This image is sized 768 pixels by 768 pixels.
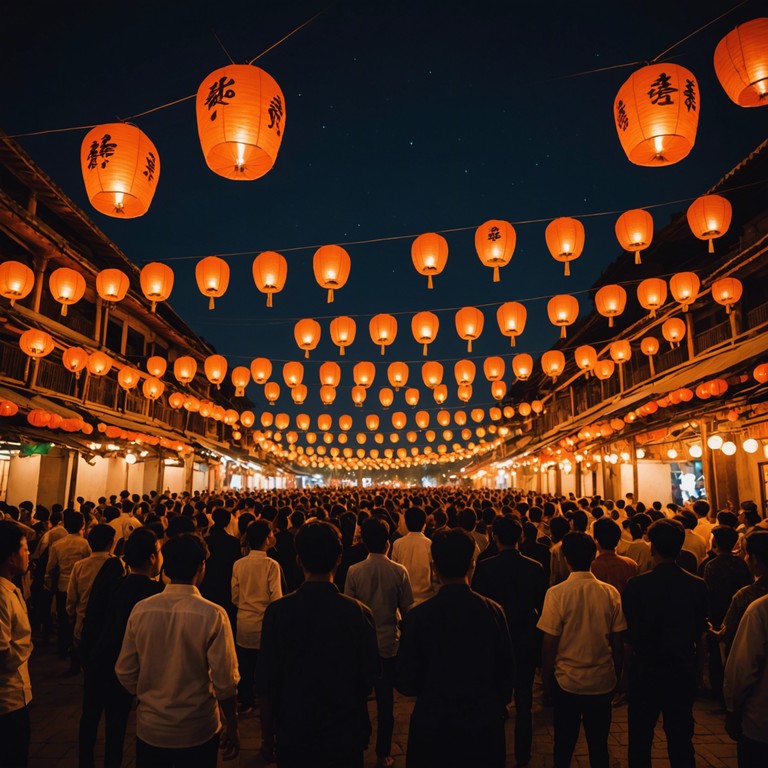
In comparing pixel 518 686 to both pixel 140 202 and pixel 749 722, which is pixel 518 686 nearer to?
pixel 749 722

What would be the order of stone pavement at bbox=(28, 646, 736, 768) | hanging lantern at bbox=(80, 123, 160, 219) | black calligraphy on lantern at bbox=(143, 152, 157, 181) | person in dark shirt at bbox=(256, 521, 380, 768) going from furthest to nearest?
black calligraphy on lantern at bbox=(143, 152, 157, 181)
hanging lantern at bbox=(80, 123, 160, 219)
stone pavement at bbox=(28, 646, 736, 768)
person in dark shirt at bbox=(256, 521, 380, 768)

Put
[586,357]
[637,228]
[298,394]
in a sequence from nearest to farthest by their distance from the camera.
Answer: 1. [637,228]
2. [586,357]
3. [298,394]

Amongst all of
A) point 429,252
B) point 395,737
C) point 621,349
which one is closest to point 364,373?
point 621,349

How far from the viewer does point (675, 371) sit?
1641 cm

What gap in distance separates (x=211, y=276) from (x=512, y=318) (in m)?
7.34

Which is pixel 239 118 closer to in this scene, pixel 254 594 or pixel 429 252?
pixel 429 252

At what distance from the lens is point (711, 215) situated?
9641mm

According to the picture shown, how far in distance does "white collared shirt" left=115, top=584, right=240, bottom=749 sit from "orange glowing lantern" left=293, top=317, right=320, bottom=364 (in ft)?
42.4

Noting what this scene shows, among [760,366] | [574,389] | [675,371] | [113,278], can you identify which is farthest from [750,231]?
[113,278]

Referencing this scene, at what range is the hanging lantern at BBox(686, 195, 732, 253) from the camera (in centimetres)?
961

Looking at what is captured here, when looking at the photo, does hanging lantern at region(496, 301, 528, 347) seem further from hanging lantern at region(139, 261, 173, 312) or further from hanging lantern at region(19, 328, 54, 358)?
hanging lantern at region(19, 328, 54, 358)

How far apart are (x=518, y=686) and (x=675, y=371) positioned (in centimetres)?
1409

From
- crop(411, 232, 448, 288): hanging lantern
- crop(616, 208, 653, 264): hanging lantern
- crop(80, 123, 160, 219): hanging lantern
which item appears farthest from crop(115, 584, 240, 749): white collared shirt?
crop(616, 208, 653, 264): hanging lantern

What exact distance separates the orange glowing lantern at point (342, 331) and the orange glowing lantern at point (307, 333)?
751mm
